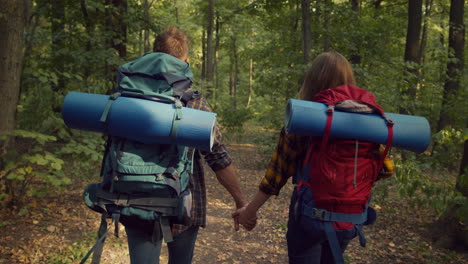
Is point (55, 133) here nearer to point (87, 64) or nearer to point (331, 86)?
point (87, 64)

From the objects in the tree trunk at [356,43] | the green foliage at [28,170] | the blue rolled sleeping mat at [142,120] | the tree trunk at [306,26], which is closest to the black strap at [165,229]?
the blue rolled sleeping mat at [142,120]

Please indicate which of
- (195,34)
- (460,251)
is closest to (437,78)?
(460,251)

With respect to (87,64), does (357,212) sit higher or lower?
lower

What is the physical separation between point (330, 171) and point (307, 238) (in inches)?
15.9

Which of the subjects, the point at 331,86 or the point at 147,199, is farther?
the point at 331,86

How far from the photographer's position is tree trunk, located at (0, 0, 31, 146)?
4.32 metres

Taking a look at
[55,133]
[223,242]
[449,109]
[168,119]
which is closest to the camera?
[168,119]

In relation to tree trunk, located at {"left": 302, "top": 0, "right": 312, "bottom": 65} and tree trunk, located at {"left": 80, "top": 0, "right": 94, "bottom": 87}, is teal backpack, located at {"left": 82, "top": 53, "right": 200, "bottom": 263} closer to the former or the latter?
tree trunk, located at {"left": 80, "top": 0, "right": 94, "bottom": 87}

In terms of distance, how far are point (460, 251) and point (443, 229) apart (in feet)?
1.54

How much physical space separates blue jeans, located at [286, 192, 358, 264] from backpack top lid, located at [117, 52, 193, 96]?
0.94m

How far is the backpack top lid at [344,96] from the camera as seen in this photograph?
186 centimetres

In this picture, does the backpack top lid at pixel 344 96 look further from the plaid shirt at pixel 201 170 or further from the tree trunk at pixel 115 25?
the tree trunk at pixel 115 25

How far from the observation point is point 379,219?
6500 millimetres

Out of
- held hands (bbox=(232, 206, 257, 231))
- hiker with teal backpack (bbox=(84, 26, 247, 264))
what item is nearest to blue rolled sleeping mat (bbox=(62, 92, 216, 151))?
hiker with teal backpack (bbox=(84, 26, 247, 264))
